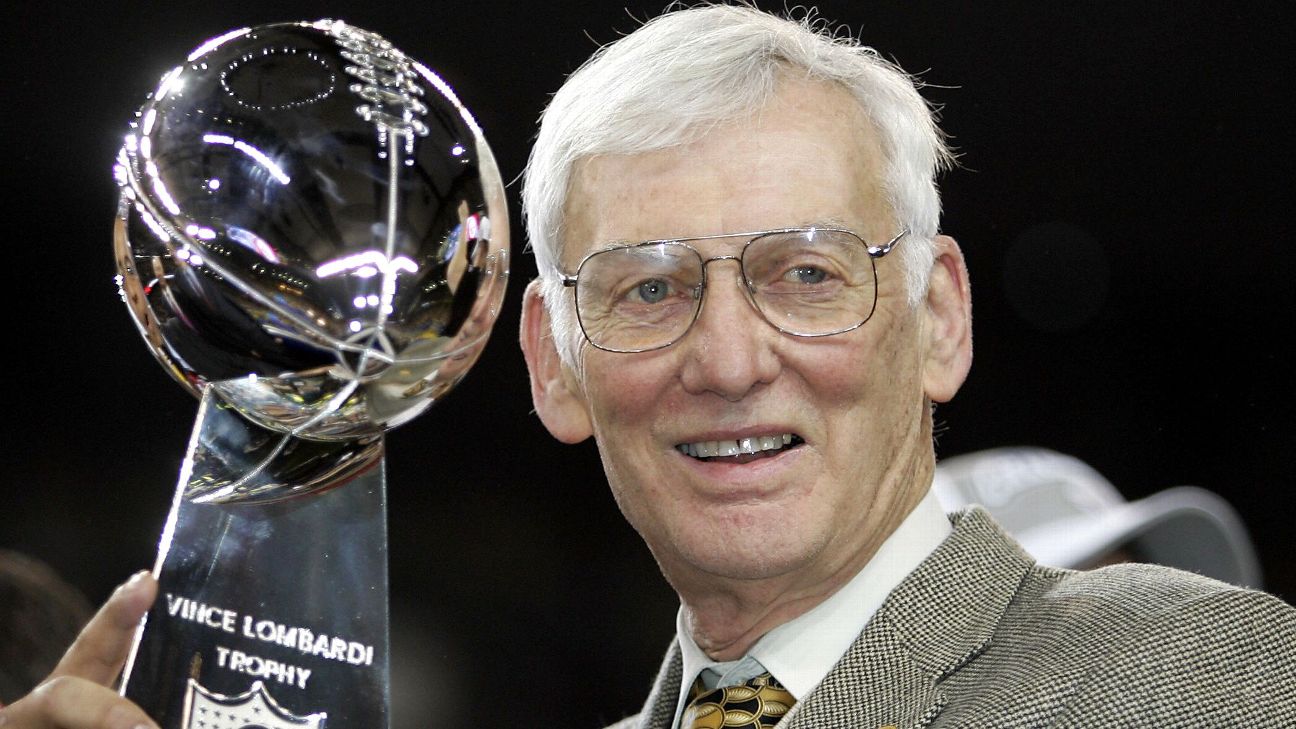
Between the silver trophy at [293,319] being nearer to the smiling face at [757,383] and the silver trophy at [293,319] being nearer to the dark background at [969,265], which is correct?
the smiling face at [757,383]

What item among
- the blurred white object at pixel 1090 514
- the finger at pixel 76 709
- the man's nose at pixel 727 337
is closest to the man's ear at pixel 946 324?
the man's nose at pixel 727 337

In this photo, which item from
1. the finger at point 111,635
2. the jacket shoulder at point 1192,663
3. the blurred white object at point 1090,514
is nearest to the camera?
the finger at point 111,635

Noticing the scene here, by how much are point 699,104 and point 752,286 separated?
0.21 metres

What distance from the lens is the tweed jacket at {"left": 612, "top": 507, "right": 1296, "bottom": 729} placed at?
146 cm

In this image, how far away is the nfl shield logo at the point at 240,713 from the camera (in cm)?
130

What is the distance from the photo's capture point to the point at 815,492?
1761mm

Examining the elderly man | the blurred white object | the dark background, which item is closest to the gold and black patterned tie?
the elderly man

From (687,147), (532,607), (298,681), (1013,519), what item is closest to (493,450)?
(532,607)

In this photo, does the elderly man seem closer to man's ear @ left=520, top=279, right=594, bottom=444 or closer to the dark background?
man's ear @ left=520, top=279, right=594, bottom=444

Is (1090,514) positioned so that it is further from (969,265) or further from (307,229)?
(307,229)

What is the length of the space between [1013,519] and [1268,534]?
0.51m

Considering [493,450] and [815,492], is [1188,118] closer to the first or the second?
[493,450]

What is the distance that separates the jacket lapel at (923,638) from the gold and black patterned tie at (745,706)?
8 centimetres

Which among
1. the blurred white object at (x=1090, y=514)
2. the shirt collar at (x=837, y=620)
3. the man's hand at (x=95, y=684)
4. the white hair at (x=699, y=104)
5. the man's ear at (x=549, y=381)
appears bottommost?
the blurred white object at (x=1090, y=514)
